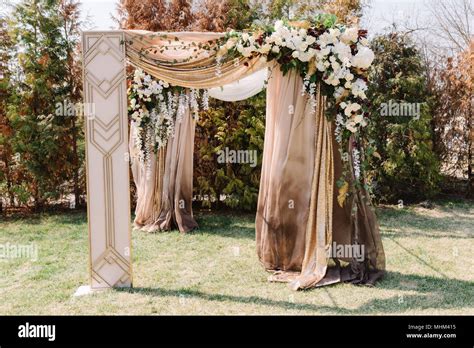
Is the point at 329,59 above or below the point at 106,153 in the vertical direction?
above

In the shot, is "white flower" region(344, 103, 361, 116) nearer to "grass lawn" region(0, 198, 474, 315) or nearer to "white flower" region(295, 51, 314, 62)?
"white flower" region(295, 51, 314, 62)

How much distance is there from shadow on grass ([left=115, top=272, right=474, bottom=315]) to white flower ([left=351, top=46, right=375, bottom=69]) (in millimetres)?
2061

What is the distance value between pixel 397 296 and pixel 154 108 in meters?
3.63

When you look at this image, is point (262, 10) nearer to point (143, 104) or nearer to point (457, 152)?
point (143, 104)

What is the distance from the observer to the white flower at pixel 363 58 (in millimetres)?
4082

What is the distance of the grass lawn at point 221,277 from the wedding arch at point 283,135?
27 centimetres

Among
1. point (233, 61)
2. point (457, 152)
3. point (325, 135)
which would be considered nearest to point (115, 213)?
point (233, 61)

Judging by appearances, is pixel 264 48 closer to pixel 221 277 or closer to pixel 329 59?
pixel 329 59

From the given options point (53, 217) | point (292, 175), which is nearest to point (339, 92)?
point (292, 175)

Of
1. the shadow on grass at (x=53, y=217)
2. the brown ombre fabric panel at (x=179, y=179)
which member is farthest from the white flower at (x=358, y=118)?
the shadow on grass at (x=53, y=217)

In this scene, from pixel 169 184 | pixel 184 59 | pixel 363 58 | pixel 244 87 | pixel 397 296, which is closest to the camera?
pixel 397 296

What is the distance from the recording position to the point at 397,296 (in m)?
3.98

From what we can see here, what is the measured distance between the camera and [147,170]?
6.70 meters

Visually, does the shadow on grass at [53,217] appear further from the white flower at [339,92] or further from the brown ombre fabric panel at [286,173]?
the white flower at [339,92]
